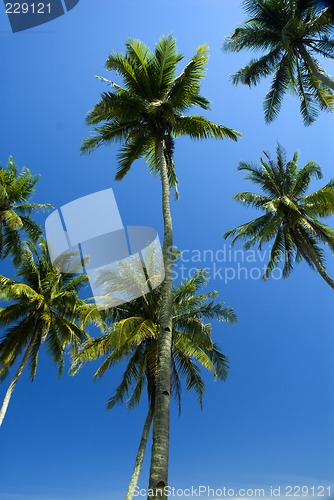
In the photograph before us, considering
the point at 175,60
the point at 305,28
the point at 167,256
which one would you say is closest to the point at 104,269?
the point at 167,256

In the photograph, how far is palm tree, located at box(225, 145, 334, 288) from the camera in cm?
2105

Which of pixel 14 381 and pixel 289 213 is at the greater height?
pixel 289 213

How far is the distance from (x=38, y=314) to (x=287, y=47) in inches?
669

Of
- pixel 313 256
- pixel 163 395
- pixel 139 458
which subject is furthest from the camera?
pixel 313 256

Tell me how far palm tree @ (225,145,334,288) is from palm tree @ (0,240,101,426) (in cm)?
1027

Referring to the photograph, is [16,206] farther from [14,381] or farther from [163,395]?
[163,395]

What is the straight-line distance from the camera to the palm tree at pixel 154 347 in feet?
52.9

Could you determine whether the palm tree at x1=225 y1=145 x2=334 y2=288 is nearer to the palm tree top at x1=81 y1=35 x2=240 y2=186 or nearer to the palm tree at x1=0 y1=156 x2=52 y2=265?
the palm tree top at x1=81 y1=35 x2=240 y2=186

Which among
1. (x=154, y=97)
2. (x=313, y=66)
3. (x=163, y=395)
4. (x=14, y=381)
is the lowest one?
(x=163, y=395)

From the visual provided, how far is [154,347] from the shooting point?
17.1 m

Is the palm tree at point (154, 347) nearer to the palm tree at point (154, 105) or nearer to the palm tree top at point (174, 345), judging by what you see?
the palm tree top at point (174, 345)

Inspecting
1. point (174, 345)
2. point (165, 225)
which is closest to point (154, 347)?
point (174, 345)

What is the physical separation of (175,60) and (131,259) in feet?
27.5

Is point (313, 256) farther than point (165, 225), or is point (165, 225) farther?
point (313, 256)
